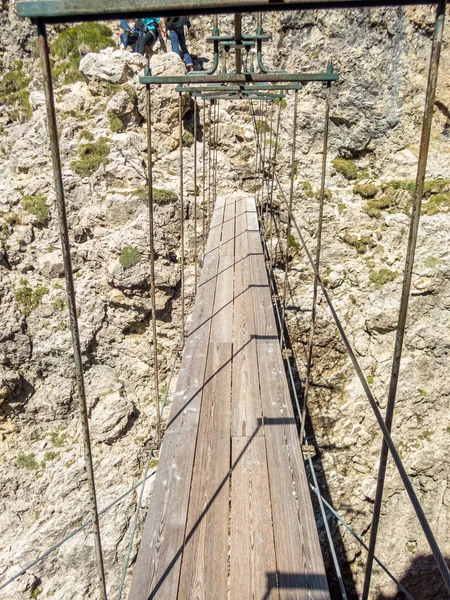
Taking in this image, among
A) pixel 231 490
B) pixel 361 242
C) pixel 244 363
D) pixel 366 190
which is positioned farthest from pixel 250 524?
pixel 366 190

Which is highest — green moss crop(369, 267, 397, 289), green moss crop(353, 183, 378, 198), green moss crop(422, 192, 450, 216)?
green moss crop(353, 183, 378, 198)

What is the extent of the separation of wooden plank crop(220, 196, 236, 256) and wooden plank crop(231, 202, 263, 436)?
0.58 m

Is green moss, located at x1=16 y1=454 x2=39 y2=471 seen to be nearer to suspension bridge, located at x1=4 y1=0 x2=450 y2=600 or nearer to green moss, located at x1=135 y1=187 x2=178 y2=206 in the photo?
green moss, located at x1=135 y1=187 x2=178 y2=206

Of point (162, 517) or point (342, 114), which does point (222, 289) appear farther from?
point (342, 114)

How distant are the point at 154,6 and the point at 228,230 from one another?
17.7 ft

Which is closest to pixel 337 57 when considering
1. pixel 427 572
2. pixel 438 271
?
pixel 438 271

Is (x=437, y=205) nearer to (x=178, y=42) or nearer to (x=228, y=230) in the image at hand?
(x=228, y=230)

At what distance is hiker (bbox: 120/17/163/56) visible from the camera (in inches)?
373

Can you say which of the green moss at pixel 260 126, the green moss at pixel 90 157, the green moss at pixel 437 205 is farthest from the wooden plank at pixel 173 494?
the green moss at pixel 260 126

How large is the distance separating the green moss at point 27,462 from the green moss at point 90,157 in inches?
225

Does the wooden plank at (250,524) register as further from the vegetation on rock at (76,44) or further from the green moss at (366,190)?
the vegetation on rock at (76,44)

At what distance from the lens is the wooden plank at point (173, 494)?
1671mm

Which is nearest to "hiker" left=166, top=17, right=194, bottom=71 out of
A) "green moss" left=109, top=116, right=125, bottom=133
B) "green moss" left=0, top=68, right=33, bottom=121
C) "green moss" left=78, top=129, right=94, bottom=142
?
"green moss" left=109, top=116, right=125, bottom=133

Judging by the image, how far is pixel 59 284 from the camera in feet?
26.3
